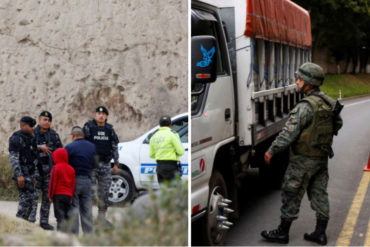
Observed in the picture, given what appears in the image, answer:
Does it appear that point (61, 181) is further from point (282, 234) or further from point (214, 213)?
point (282, 234)

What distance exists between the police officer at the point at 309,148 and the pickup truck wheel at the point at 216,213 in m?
0.64

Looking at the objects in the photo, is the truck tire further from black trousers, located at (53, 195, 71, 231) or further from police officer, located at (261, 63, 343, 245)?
black trousers, located at (53, 195, 71, 231)

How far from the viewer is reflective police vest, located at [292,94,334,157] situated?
22.9 feet

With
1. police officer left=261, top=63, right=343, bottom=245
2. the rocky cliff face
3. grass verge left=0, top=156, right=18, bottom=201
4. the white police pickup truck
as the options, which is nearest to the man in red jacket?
the white police pickup truck

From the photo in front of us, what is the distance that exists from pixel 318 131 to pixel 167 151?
2.20 m

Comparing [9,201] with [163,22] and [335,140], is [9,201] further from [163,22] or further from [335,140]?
[335,140]

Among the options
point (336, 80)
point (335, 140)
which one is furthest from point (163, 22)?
point (336, 80)

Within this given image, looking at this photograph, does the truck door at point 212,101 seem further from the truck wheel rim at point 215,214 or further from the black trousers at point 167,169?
the black trousers at point 167,169

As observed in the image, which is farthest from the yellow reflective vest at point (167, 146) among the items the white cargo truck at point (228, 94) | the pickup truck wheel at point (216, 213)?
the pickup truck wheel at point (216, 213)

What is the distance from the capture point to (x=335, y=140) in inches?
662

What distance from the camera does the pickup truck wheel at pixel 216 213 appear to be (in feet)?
20.9

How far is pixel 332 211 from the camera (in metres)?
8.70

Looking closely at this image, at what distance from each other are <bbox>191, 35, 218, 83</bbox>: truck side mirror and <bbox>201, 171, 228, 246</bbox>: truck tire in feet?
4.62

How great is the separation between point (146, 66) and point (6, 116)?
3.95 metres
